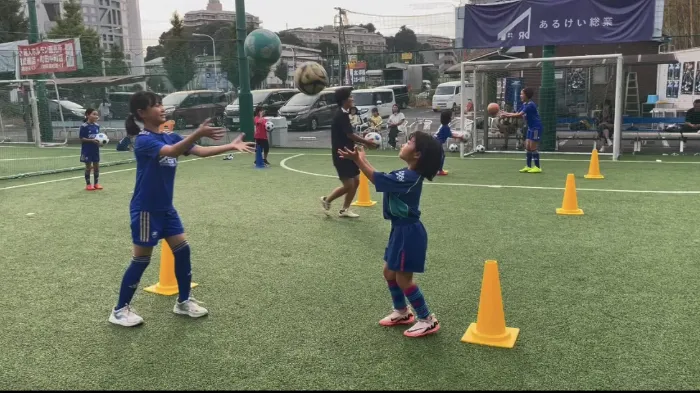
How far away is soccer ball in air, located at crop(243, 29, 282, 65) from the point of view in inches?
557

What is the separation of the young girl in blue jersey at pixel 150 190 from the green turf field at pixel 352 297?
1.46ft

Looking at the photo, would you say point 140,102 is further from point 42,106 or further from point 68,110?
point 68,110

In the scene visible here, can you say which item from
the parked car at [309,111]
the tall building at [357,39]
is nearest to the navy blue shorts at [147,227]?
the parked car at [309,111]

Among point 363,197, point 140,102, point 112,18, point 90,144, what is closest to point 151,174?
point 140,102

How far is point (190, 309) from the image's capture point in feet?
15.5

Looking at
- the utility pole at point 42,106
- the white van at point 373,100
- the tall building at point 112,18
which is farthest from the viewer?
the tall building at point 112,18

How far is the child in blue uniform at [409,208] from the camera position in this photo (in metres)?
4.03

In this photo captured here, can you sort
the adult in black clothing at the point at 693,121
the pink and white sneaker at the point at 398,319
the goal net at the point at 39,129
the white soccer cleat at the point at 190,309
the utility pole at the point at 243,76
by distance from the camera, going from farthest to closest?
the utility pole at the point at 243,76, the goal net at the point at 39,129, the adult in black clothing at the point at 693,121, the white soccer cleat at the point at 190,309, the pink and white sneaker at the point at 398,319

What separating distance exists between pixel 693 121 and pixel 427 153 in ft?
49.9

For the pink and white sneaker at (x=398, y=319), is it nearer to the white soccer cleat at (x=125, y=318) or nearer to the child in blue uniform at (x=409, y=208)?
the child in blue uniform at (x=409, y=208)

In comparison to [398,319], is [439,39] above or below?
above

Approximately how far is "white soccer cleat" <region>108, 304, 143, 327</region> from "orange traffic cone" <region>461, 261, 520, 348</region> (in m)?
2.51

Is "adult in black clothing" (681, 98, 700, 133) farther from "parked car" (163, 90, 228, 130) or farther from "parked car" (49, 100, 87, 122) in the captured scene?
"parked car" (49, 100, 87, 122)

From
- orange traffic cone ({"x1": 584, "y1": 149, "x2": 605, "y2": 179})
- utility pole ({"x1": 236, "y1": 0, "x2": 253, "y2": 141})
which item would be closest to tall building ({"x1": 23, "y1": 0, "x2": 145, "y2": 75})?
utility pole ({"x1": 236, "y1": 0, "x2": 253, "y2": 141})
